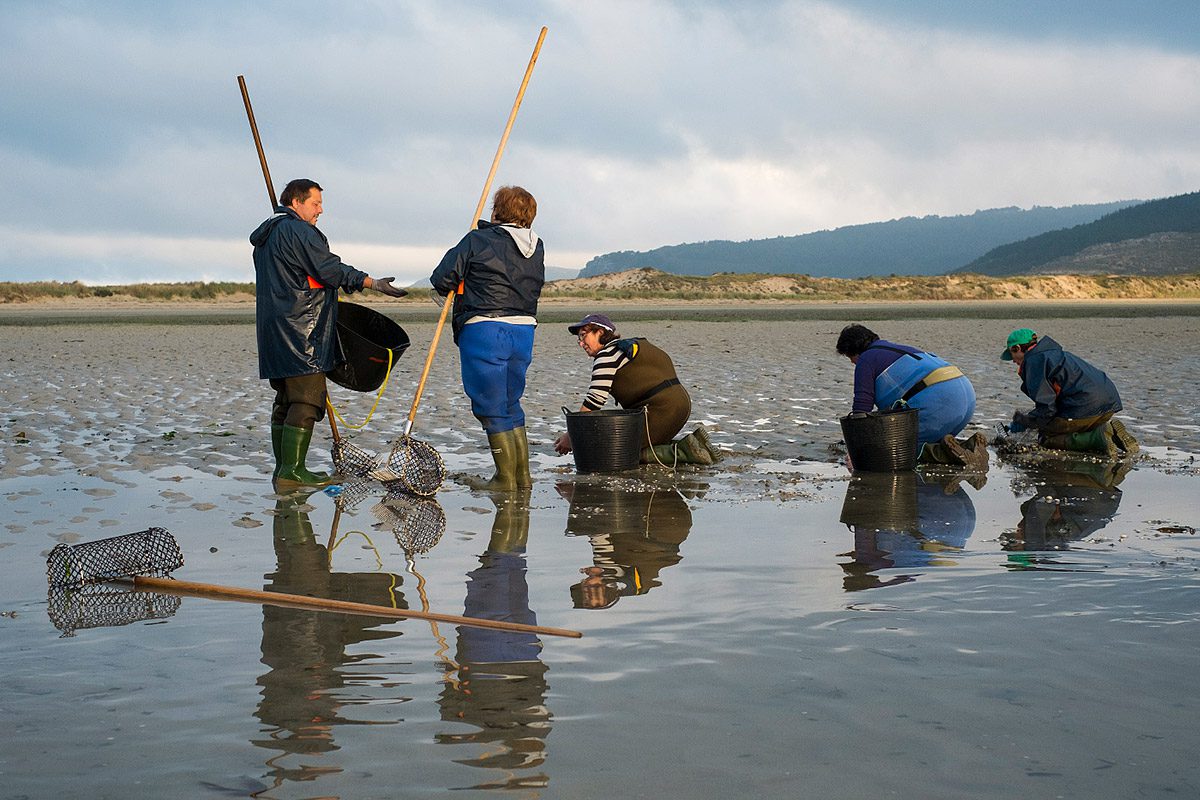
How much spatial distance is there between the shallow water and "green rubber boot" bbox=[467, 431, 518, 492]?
296mm

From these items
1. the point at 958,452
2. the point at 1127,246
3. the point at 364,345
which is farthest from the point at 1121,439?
the point at 1127,246

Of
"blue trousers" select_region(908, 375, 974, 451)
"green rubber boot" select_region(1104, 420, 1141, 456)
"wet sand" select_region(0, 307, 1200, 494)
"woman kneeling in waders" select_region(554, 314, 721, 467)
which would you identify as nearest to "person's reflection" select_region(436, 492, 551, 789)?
"wet sand" select_region(0, 307, 1200, 494)

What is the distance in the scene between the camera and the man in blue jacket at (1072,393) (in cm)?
968

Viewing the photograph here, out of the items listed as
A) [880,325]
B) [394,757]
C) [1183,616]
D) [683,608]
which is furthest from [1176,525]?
[880,325]

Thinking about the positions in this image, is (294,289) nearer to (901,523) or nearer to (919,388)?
(901,523)

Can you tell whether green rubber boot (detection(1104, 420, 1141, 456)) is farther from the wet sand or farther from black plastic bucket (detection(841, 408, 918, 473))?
black plastic bucket (detection(841, 408, 918, 473))

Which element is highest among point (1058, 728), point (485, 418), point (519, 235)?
point (519, 235)

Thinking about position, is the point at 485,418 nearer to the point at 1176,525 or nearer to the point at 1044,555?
the point at 1044,555

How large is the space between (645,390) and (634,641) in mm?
4939

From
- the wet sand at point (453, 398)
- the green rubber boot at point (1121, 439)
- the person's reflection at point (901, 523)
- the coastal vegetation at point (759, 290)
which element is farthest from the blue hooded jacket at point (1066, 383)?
the coastal vegetation at point (759, 290)

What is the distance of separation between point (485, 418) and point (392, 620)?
Result: 3.53m

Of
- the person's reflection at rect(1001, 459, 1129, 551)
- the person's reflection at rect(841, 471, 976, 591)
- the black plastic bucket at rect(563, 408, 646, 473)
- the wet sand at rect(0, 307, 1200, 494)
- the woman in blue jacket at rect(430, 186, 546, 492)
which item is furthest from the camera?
the wet sand at rect(0, 307, 1200, 494)

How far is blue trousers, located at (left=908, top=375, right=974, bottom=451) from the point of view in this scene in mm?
9250

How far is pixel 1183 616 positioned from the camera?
482 cm
